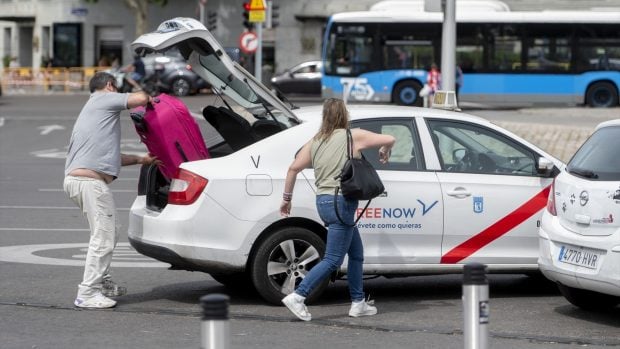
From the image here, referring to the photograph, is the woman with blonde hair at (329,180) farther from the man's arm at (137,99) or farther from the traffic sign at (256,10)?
the traffic sign at (256,10)

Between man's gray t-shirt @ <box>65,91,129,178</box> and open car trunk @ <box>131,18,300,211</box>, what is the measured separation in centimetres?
56

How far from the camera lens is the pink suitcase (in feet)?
30.2

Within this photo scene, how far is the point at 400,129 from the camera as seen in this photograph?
31.7 feet

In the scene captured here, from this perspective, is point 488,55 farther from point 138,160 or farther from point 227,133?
point 138,160

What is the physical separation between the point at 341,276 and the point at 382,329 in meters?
1.25

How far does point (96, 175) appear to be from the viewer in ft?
30.0

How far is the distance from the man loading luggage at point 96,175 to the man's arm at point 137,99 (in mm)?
46

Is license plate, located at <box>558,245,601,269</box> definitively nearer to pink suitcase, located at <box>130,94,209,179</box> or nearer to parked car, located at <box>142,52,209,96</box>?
pink suitcase, located at <box>130,94,209,179</box>

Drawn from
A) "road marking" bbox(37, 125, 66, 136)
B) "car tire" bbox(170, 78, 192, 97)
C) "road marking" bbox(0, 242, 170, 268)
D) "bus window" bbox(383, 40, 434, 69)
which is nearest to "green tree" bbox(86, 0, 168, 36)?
"car tire" bbox(170, 78, 192, 97)

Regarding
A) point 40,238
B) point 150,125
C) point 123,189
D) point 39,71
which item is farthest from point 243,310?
point 39,71

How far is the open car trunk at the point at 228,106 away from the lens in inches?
380

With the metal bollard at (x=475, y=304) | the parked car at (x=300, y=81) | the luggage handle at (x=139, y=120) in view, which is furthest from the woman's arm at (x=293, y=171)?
the parked car at (x=300, y=81)

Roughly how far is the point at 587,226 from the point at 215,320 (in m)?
4.43

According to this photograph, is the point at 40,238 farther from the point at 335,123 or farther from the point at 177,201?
the point at 335,123
